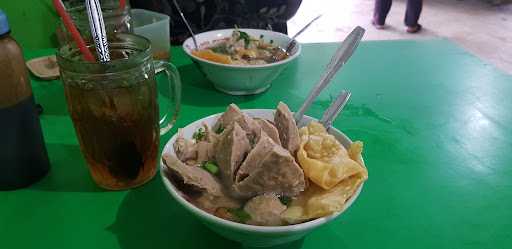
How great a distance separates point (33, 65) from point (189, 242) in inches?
28.5

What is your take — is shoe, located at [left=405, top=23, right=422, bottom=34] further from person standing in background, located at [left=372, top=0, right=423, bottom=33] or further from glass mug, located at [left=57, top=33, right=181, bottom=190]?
glass mug, located at [left=57, top=33, right=181, bottom=190]

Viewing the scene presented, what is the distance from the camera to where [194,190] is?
Answer: 0.52 metres

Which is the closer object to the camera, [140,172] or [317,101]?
[140,172]

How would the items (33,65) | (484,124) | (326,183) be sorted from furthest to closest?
(33,65), (484,124), (326,183)

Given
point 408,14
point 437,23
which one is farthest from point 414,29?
point 437,23

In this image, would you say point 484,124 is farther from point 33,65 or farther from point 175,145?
point 33,65

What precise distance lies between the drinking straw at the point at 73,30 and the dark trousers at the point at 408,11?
3.51 meters

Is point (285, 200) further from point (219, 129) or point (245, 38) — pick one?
point (245, 38)

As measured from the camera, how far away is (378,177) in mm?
683

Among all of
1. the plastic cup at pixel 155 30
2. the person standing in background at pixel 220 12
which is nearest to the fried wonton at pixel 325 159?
the plastic cup at pixel 155 30

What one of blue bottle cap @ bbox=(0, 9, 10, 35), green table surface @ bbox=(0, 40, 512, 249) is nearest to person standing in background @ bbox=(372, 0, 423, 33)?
green table surface @ bbox=(0, 40, 512, 249)

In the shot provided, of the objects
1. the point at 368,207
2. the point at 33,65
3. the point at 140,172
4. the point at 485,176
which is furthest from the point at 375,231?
the point at 33,65

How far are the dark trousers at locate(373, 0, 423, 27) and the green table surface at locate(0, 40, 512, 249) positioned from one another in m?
2.74

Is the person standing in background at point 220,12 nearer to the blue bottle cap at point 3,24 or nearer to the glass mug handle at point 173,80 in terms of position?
the glass mug handle at point 173,80
